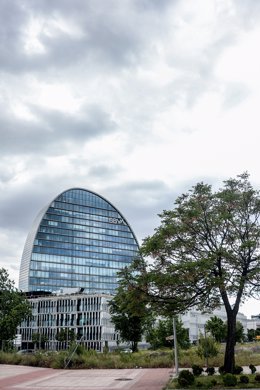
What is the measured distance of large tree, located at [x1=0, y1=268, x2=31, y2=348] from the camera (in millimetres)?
58688

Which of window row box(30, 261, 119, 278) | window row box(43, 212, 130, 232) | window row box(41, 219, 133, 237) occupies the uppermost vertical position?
window row box(43, 212, 130, 232)

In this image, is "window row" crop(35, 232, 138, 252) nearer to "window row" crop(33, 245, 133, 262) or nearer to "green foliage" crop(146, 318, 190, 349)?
"window row" crop(33, 245, 133, 262)

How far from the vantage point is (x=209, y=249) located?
76.6 ft

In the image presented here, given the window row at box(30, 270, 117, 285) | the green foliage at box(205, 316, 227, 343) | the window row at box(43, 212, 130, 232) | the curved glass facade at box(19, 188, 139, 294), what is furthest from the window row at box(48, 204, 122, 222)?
the green foliage at box(205, 316, 227, 343)

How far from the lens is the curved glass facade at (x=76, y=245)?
159 metres

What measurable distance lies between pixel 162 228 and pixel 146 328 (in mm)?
38899

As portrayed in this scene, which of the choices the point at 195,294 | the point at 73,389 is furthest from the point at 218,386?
the point at 73,389

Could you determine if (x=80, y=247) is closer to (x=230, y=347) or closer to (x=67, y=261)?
(x=67, y=261)

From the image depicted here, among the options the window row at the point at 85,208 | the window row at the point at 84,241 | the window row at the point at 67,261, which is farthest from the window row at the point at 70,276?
the window row at the point at 85,208

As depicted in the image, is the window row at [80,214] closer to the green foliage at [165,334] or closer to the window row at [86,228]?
the window row at [86,228]

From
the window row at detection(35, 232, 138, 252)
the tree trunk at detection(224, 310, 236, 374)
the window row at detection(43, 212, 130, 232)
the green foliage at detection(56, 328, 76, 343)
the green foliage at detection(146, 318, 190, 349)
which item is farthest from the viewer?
the window row at detection(43, 212, 130, 232)

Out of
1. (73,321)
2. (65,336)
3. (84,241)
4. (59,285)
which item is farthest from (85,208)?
(65,336)

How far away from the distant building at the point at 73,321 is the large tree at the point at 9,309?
148 feet

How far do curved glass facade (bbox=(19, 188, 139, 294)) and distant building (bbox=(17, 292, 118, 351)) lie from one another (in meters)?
26.0
